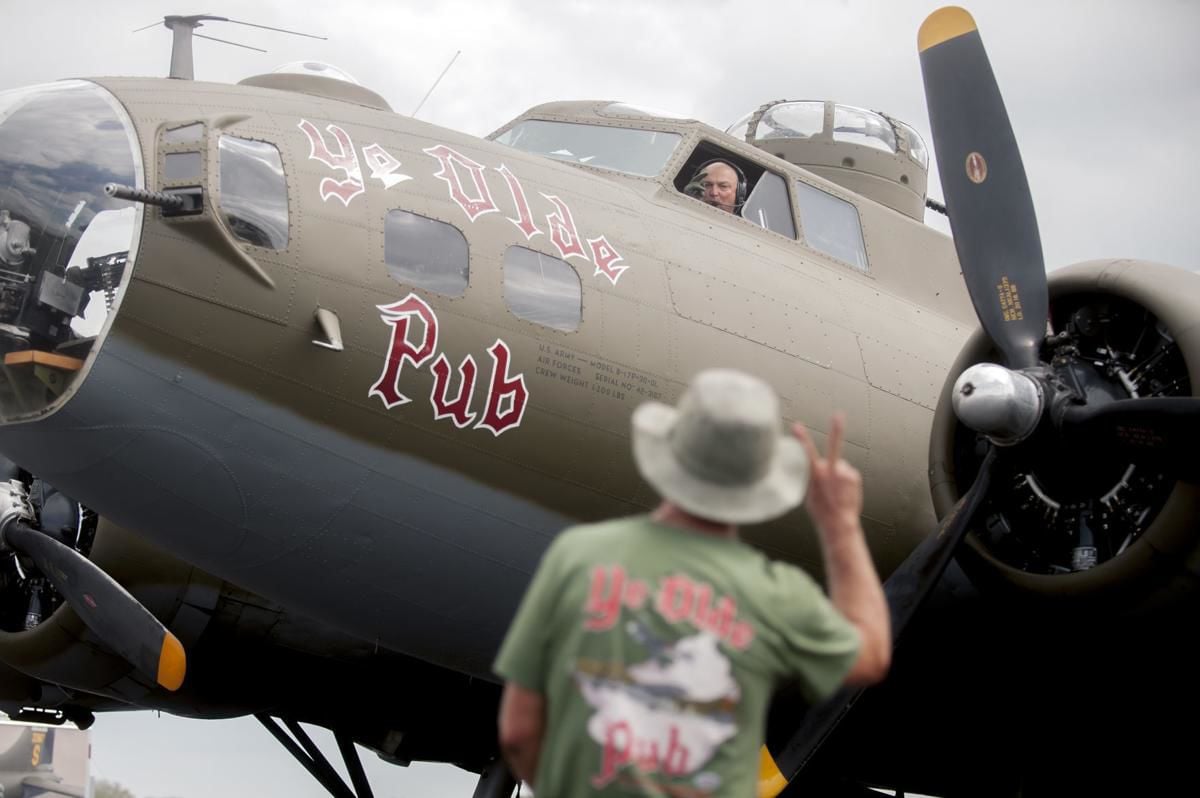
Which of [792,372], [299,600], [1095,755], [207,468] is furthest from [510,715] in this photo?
[1095,755]

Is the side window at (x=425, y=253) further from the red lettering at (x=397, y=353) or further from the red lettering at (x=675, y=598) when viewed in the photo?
the red lettering at (x=675, y=598)

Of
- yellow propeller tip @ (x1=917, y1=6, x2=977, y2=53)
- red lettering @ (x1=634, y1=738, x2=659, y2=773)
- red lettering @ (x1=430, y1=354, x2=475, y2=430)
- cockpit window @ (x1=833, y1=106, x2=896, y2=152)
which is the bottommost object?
red lettering @ (x1=634, y1=738, x2=659, y2=773)

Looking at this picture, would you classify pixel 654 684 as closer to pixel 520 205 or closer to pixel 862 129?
pixel 520 205

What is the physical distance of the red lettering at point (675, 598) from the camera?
2537mm

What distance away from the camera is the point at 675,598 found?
8.36 feet

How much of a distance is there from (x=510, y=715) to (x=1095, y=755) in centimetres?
643

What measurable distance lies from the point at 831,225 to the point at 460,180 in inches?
122

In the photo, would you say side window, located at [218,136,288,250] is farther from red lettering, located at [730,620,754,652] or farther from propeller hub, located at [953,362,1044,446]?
red lettering, located at [730,620,754,652]

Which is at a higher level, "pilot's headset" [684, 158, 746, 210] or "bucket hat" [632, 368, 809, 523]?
"pilot's headset" [684, 158, 746, 210]

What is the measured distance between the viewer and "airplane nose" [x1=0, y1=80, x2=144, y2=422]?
20.4 feet

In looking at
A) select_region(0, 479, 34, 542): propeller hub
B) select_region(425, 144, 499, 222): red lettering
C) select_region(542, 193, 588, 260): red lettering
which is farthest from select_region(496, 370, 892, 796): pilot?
select_region(0, 479, 34, 542): propeller hub

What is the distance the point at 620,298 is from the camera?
7.32 meters

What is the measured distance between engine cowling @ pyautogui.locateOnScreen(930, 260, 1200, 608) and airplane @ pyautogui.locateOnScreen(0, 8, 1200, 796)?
0.06ft

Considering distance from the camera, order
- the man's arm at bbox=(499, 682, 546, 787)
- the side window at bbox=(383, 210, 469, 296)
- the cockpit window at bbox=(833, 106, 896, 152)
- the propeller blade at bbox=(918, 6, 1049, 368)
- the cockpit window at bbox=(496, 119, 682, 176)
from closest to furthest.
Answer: the man's arm at bbox=(499, 682, 546, 787) → the side window at bbox=(383, 210, 469, 296) → the propeller blade at bbox=(918, 6, 1049, 368) → the cockpit window at bbox=(496, 119, 682, 176) → the cockpit window at bbox=(833, 106, 896, 152)
